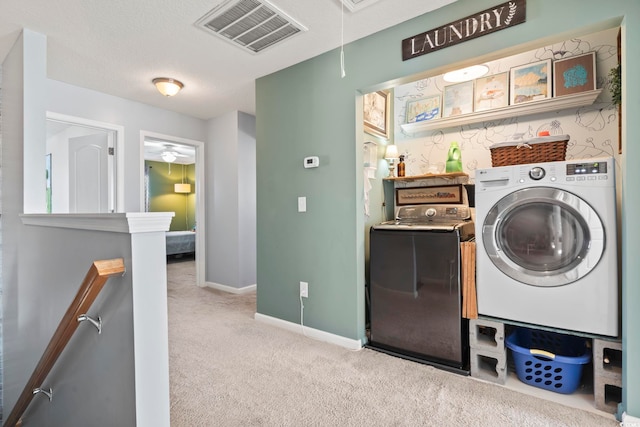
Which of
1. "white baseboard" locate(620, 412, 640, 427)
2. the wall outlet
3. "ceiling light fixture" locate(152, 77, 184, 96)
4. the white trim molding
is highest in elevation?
"ceiling light fixture" locate(152, 77, 184, 96)

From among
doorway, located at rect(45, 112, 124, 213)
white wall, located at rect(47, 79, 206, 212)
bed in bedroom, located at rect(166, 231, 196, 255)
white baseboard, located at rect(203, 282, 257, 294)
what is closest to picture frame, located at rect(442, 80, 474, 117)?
white wall, located at rect(47, 79, 206, 212)

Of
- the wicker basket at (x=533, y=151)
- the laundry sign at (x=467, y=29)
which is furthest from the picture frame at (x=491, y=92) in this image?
the laundry sign at (x=467, y=29)

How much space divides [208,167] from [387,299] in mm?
3359

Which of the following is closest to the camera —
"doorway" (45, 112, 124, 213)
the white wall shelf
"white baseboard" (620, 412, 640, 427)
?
"white baseboard" (620, 412, 640, 427)

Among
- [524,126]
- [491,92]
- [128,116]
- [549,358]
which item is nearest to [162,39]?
[128,116]

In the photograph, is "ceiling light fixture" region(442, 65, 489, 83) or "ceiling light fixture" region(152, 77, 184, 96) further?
"ceiling light fixture" region(152, 77, 184, 96)

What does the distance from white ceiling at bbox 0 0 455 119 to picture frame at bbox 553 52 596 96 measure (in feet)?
3.14

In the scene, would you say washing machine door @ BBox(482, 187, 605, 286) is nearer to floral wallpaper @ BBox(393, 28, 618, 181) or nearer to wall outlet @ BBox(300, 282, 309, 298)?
floral wallpaper @ BBox(393, 28, 618, 181)

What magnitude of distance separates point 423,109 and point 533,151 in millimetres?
1162

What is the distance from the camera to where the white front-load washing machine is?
165cm

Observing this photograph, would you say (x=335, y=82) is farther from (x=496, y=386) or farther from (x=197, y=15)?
(x=496, y=386)

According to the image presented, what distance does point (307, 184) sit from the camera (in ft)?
9.05

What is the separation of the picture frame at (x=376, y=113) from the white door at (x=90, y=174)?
303 cm

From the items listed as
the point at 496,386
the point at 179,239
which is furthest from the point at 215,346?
the point at 179,239
